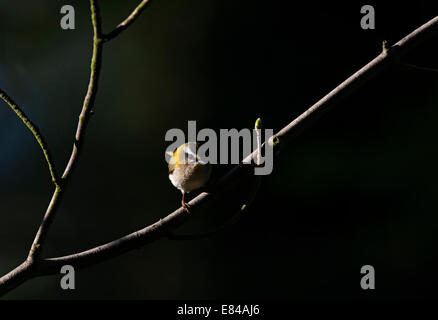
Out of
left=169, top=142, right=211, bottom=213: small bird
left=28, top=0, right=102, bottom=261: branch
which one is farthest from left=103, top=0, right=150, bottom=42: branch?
left=169, top=142, right=211, bottom=213: small bird

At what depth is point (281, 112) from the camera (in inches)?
79.3

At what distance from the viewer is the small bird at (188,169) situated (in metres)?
0.82

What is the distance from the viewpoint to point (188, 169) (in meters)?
0.85

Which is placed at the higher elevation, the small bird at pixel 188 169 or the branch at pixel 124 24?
the branch at pixel 124 24

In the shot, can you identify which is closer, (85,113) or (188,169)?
(85,113)

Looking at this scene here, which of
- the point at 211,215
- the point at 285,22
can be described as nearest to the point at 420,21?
the point at 285,22

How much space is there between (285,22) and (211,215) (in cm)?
89

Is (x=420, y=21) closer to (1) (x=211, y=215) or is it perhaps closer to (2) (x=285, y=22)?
(2) (x=285, y=22)

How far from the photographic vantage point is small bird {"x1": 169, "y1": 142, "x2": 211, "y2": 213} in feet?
2.69

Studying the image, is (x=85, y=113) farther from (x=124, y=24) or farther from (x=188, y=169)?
(x=188, y=169)

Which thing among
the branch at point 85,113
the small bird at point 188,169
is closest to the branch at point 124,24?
the branch at point 85,113

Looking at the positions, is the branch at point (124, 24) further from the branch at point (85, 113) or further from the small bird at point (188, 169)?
the small bird at point (188, 169)

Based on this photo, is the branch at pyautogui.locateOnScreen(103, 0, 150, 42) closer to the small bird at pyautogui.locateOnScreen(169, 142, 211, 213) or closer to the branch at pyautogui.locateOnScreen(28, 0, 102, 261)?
the branch at pyautogui.locateOnScreen(28, 0, 102, 261)

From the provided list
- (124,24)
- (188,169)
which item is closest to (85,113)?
(124,24)
